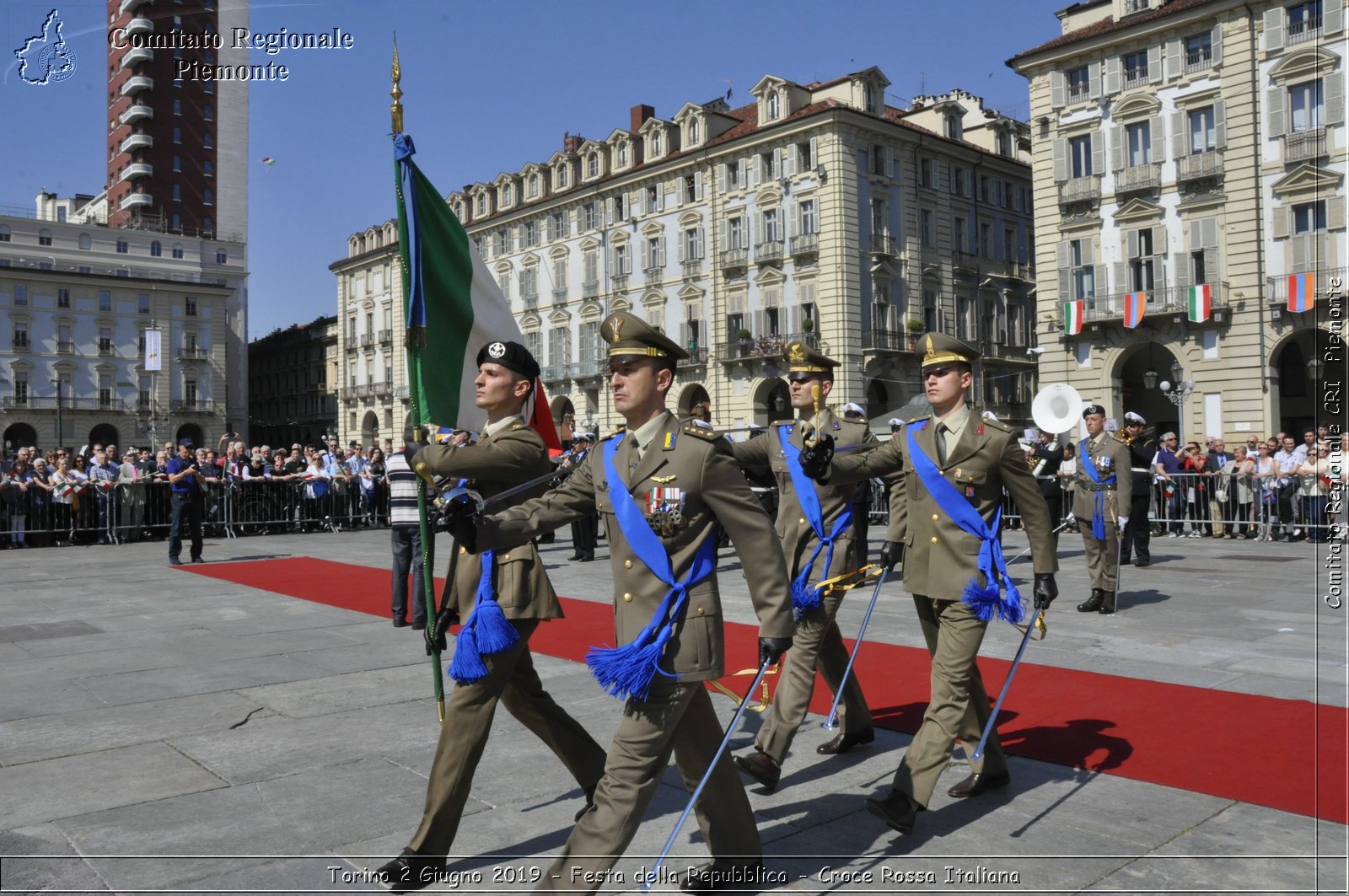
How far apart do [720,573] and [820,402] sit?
8315 mm

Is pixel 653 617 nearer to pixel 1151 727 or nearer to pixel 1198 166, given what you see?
pixel 1151 727

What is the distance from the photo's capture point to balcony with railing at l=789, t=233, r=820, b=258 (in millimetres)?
43625

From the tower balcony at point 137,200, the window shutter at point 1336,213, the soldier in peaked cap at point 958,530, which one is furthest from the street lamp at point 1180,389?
the tower balcony at point 137,200

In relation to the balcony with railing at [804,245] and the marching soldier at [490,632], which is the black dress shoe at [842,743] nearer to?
the marching soldier at [490,632]

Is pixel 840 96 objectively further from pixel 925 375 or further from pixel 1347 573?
pixel 925 375

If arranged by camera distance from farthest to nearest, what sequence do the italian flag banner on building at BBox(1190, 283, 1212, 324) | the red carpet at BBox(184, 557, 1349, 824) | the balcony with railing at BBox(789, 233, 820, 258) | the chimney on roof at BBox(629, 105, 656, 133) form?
1. the chimney on roof at BBox(629, 105, 656, 133)
2. the balcony with railing at BBox(789, 233, 820, 258)
3. the italian flag banner on building at BBox(1190, 283, 1212, 324)
4. the red carpet at BBox(184, 557, 1349, 824)

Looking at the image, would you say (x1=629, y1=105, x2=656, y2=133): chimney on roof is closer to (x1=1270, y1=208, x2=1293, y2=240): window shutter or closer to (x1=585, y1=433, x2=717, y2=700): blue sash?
(x1=1270, y1=208, x2=1293, y2=240): window shutter

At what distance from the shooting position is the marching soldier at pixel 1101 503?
1034 centimetres

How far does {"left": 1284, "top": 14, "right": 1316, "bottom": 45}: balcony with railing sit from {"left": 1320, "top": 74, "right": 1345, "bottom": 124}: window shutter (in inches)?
59.5

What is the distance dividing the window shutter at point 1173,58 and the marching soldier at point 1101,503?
27.1 meters

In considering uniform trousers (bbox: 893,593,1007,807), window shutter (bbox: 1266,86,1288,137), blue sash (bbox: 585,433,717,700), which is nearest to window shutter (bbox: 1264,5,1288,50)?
window shutter (bbox: 1266,86,1288,137)

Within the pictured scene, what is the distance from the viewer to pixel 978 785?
4953 millimetres

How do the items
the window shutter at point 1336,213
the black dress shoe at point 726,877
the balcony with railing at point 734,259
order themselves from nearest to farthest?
the black dress shoe at point 726,877, the window shutter at point 1336,213, the balcony with railing at point 734,259

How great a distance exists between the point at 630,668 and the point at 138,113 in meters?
90.6
